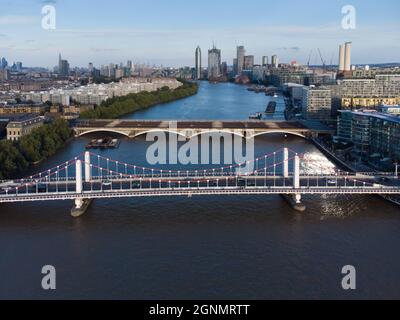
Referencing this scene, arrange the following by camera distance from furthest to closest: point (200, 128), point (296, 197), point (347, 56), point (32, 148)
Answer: point (347, 56) < point (200, 128) < point (32, 148) < point (296, 197)

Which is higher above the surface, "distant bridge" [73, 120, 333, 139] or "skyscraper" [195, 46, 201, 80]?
"skyscraper" [195, 46, 201, 80]

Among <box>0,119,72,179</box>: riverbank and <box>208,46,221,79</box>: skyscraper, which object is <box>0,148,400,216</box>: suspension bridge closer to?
<box>0,119,72,179</box>: riverbank

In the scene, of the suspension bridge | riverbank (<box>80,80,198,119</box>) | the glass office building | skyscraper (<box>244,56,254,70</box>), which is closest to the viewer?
the suspension bridge

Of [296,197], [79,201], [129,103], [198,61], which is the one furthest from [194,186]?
[198,61]

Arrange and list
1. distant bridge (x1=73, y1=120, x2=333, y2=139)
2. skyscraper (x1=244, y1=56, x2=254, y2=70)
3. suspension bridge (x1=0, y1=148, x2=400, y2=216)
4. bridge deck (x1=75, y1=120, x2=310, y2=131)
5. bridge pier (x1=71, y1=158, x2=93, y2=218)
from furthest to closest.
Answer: skyscraper (x1=244, y1=56, x2=254, y2=70)
bridge deck (x1=75, y1=120, x2=310, y2=131)
distant bridge (x1=73, y1=120, x2=333, y2=139)
suspension bridge (x1=0, y1=148, x2=400, y2=216)
bridge pier (x1=71, y1=158, x2=93, y2=218)

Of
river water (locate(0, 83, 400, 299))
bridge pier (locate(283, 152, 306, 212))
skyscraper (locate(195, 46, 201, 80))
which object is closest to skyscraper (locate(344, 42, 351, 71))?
river water (locate(0, 83, 400, 299))

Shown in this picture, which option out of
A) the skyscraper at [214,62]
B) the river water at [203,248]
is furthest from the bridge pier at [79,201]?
the skyscraper at [214,62]

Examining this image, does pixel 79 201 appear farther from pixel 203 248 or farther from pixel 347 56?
pixel 347 56
